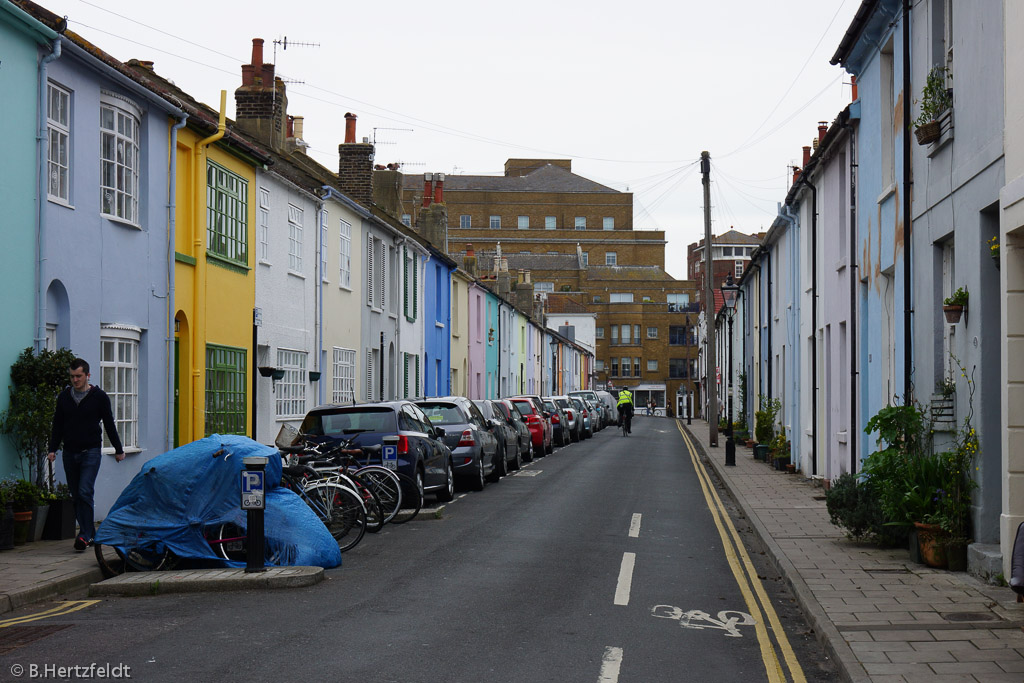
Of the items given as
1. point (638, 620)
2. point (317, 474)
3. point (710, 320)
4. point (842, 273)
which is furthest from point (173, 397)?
point (710, 320)

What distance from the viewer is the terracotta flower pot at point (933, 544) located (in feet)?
34.8

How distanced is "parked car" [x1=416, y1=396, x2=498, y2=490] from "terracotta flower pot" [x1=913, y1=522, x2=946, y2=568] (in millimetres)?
9485

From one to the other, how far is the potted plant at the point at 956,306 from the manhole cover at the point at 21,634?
831 centimetres

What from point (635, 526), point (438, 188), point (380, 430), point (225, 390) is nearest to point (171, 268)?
point (225, 390)

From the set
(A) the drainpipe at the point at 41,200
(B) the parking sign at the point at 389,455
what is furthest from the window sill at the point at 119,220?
(B) the parking sign at the point at 389,455

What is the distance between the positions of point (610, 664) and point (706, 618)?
6.26 feet

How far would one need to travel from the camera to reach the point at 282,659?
6938 mm

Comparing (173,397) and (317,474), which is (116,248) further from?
(317,474)

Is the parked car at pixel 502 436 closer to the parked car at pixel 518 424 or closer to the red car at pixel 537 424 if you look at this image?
the parked car at pixel 518 424

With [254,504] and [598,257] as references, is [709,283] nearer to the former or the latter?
[254,504]

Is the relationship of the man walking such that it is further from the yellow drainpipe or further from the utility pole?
the utility pole

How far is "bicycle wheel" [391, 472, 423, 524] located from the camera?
1492 centimetres

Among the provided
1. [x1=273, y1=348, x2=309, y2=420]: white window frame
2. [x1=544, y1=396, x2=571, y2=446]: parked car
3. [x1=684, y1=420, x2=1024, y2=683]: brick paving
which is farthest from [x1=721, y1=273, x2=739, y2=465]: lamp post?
[x1=684, y1=420, x2=1024, y2=683]: brick paving

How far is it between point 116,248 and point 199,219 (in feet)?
9.18
